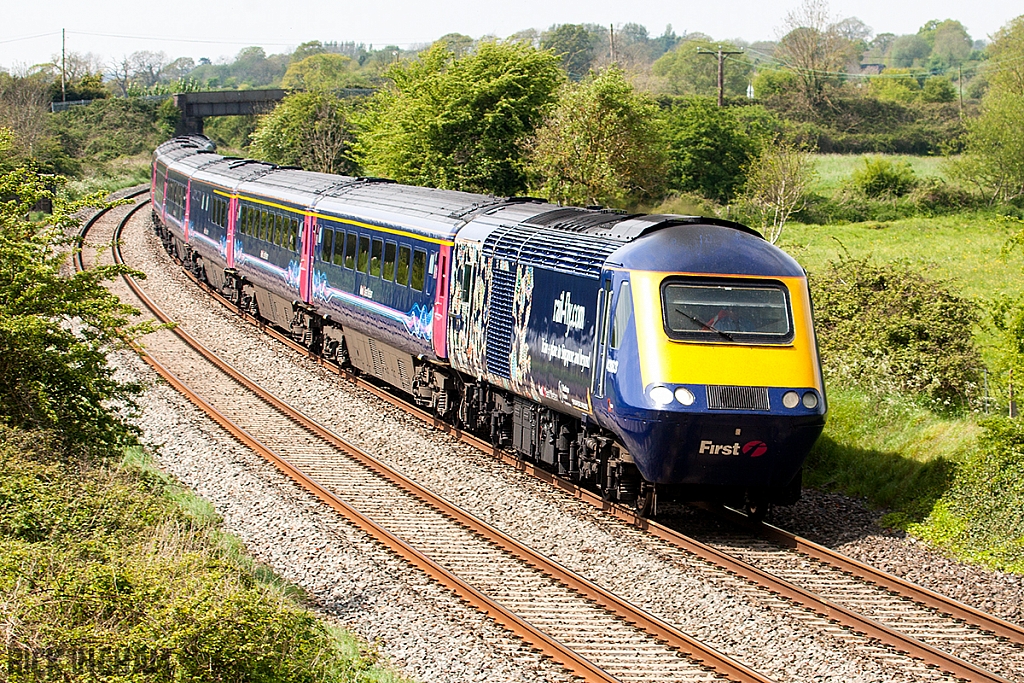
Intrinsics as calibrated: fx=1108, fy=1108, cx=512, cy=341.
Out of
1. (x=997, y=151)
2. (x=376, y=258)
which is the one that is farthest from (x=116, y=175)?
(x=376, y=258)

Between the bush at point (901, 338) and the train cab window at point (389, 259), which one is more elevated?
the train cab window at point (389, 259)

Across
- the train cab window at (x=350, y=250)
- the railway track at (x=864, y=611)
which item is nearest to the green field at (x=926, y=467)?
the railway track at (x=864, y=611)

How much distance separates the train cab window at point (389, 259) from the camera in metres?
17.4

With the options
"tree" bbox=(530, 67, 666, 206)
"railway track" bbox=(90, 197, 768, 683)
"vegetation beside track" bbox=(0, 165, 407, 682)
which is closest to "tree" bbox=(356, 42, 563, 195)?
"tree" bbox=(530, 67, 666, 206)

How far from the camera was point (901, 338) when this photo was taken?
17062mm

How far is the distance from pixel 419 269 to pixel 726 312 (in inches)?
255

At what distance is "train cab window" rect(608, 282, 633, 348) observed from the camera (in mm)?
11273

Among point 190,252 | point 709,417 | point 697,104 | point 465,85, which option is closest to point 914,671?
point 709,417

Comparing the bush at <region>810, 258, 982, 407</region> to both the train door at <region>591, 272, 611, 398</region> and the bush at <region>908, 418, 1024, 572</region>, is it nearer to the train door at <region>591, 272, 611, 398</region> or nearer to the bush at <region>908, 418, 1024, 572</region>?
the bush at <region>908, 418, 1024, 572</region>

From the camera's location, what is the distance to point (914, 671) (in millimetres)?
8680

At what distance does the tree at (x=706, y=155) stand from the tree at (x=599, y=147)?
1425 cm

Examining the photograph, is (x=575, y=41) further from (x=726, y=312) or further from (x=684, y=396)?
(x=684, y=396)

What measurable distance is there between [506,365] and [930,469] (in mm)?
5287

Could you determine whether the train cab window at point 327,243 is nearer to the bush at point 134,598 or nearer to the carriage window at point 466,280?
the carriage window at point 466,280
